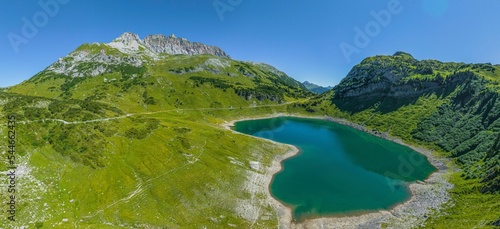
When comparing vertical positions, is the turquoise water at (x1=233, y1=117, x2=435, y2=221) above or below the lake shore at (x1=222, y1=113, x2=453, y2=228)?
above

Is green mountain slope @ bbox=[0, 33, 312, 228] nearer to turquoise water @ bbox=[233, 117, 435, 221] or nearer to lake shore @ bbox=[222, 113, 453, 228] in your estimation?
lake shore @ bbox=[222, 113, 453, 228]

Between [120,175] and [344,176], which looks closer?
[120,175]

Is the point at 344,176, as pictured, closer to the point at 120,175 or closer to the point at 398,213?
the point at 398,213

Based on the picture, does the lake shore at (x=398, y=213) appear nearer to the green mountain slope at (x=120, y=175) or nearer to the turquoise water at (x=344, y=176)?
the turquoise water at (x=344, y=176)

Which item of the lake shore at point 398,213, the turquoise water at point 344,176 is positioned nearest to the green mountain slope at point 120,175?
the lake shore at point 398,213

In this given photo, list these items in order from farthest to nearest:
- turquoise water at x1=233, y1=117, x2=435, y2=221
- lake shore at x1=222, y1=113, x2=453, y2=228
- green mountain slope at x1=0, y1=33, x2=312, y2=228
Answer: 1. turquoise water at x1=233, y1=117, x2=435, y2=221
2. lake shore at x1=222, y1=113, x2=453, y2=228
3. green mountain slope at x1=0, y1=33, x2=312, y2=228

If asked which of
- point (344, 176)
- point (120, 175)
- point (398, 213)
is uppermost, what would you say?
point (120, 175)

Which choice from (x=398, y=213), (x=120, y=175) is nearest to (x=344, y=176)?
(x=398, y=213)

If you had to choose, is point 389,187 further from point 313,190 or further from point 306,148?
point 306,148

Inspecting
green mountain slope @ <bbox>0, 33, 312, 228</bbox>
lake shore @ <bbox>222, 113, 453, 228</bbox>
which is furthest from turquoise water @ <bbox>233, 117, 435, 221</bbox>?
green mountain slope @ <bbox>0, 33, 312, 228</bbox>
